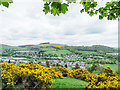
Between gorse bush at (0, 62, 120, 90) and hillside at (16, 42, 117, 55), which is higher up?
hillside at (16, 42, 117, 55)

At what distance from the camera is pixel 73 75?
3.47 m

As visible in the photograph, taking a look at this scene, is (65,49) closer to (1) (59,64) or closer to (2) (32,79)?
(1) (59,64)

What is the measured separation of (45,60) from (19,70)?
1.37 metres

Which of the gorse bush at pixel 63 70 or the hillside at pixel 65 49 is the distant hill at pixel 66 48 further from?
the gorse bush at pixel 63 70

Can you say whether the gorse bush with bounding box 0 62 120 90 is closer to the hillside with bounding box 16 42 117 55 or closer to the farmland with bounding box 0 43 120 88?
the farmland with bounding box 0 43 120 88

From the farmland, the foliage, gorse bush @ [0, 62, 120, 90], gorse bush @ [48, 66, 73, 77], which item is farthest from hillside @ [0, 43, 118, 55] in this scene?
gorse bush @ [0, 62, 120, 90]

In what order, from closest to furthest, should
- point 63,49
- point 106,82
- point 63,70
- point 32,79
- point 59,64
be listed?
point 32,79
point 106,82
point 63,70
point 59,64
point 63,49

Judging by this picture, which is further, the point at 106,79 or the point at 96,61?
the point at 96,61

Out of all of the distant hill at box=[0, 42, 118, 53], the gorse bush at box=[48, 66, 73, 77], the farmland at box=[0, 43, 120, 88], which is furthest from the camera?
the distant hill at box=[0, 42, 118, 53]

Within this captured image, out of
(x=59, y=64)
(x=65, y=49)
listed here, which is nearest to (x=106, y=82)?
(x=59, y=64)

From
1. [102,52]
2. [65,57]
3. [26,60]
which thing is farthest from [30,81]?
[102,52]

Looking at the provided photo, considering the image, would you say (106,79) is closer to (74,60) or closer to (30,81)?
(74,60)

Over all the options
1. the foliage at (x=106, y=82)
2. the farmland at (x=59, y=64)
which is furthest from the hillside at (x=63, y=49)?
the foliage at (x=106, y=82)

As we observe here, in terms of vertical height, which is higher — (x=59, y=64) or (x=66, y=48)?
(x=66, y=48)
